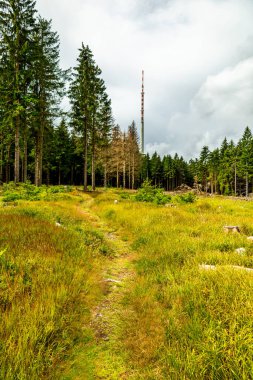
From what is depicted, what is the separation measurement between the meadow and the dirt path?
16mm

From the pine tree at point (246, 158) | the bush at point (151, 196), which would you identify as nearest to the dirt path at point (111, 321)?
the bush at point (151, 196)

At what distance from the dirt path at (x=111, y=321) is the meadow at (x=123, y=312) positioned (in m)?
0.02

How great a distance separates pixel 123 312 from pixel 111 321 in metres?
0.30

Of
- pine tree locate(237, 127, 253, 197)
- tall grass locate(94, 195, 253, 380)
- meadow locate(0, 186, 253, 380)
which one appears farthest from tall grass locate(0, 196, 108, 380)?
pine tree locate(237, 127, 253, 197)

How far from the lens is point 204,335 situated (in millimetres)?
2928

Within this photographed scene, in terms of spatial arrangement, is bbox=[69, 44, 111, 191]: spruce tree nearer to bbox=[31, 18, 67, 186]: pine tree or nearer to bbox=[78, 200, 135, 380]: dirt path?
bbox=[31, 18, 67, 186]: pine tree

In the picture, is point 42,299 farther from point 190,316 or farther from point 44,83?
point 44,83

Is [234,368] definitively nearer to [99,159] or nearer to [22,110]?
[22,110]

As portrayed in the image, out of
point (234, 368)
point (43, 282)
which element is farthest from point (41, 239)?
point (234, 368)

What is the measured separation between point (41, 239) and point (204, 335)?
15.9 feet

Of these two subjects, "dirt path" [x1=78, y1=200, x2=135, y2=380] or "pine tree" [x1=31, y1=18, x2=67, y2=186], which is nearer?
"dirt path" [x1=78, y1=200, x2=135, y2=380]

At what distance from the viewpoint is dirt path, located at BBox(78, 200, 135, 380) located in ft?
9.55

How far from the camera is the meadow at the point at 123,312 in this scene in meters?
2.62

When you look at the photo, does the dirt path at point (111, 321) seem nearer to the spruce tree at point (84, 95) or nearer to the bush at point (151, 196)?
the bush at point (151, 196)
